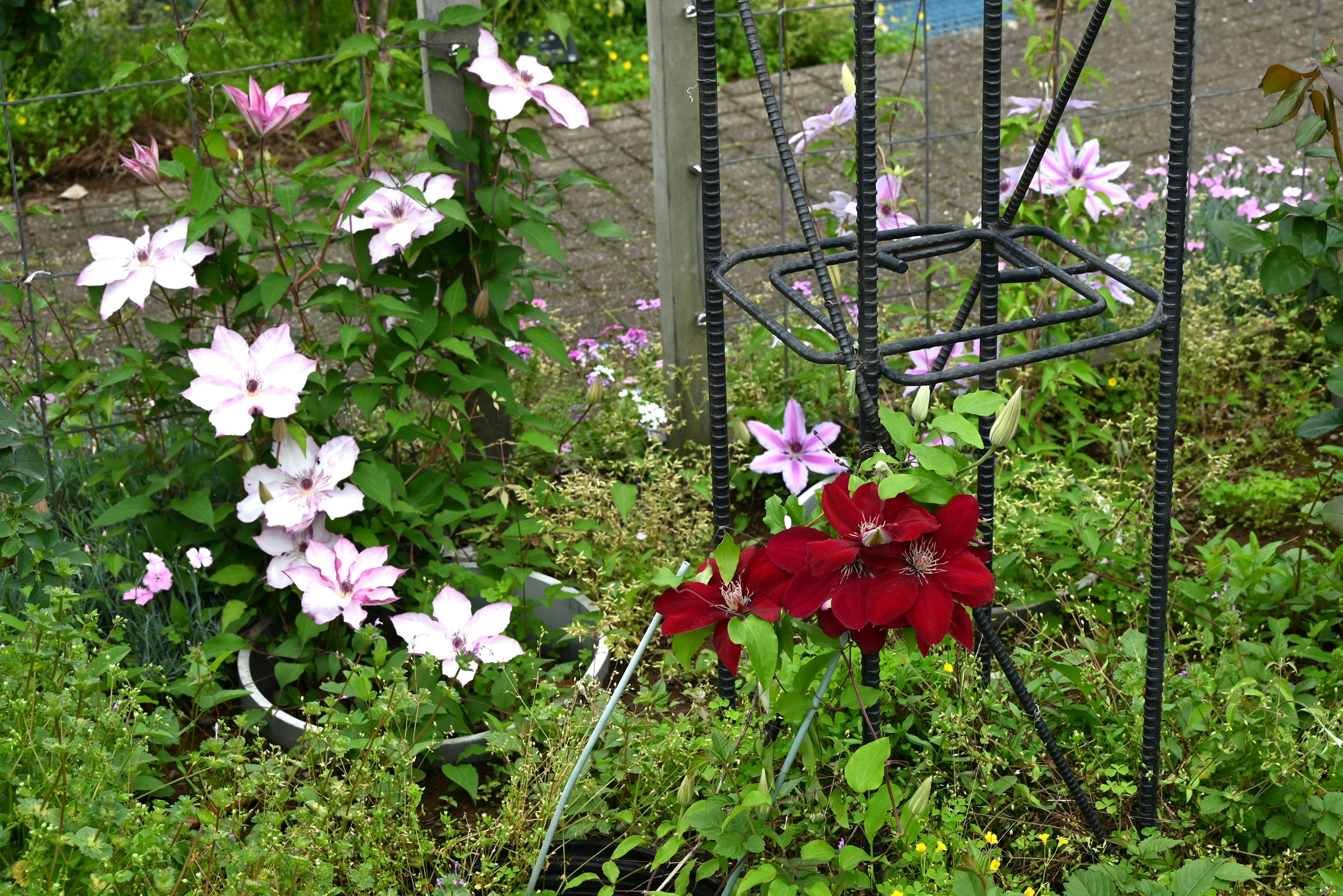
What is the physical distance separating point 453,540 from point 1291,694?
161 cm

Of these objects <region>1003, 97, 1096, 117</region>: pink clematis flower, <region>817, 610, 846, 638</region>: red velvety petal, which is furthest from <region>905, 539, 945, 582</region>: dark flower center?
<region>1003, 97, 1096, 117</region>: pink clematis flower

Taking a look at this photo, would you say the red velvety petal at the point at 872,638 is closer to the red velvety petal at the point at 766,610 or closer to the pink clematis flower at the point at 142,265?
the red velvety petal at the point at 766,610

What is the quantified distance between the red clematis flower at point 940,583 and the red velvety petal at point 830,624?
3.0 inches

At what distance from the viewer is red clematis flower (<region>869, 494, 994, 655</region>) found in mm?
1467

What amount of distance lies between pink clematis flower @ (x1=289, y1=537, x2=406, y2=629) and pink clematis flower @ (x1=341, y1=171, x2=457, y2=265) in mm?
541

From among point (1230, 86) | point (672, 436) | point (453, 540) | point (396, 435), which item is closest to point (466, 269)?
point (396, 435)

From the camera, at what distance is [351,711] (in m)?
2.16

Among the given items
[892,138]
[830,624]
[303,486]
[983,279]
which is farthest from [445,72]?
[892,138]

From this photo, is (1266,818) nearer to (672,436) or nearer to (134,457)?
(672,436)

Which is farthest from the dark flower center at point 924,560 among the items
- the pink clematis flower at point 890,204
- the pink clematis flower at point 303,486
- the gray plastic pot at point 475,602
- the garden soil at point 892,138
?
the garden soil at point 892,138

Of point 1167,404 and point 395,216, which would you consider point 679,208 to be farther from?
point 1167,404

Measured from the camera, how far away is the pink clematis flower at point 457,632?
2.22 m

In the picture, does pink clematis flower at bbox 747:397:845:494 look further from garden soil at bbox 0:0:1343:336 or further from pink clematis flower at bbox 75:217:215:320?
garden soil at bbox 0:0:1343:336

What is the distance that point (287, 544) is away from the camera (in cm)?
245
